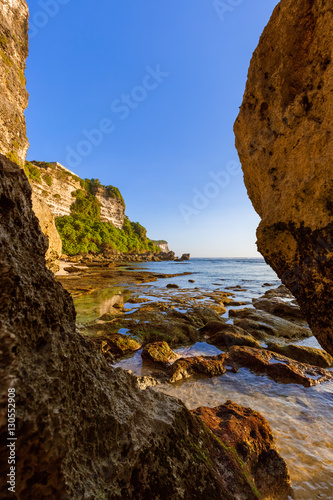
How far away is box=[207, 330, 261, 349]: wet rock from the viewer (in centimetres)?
622

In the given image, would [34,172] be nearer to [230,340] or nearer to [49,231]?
[49,231]

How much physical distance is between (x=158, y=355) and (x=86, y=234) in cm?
4731

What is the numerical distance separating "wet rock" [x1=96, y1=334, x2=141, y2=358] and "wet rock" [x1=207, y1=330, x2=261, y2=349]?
2.54 m

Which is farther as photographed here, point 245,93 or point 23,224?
point 245,93

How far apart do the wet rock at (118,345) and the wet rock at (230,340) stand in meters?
2.54

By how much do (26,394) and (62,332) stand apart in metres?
0.58

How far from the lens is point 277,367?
4.68 meters

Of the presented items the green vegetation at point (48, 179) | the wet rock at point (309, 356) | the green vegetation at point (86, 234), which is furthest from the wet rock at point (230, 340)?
the green vegetation at point (48, 179)

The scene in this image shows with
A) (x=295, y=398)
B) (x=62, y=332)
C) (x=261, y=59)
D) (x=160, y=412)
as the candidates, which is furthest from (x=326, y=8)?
(x=295, y=398)

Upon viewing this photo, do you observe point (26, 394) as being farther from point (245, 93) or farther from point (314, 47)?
point (245, 93)

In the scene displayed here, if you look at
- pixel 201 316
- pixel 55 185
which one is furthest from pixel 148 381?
pixel 55 185

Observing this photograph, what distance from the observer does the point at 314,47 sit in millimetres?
2564

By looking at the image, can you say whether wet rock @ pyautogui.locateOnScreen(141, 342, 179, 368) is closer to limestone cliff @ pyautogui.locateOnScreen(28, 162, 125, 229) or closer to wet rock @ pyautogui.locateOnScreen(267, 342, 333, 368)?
wet rock @ pyautogui.locateOnScreen(267, 342, 333, 368)

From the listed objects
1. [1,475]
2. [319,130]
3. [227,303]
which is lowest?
[227,303]
